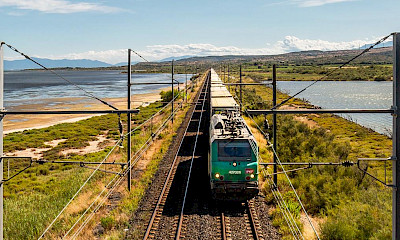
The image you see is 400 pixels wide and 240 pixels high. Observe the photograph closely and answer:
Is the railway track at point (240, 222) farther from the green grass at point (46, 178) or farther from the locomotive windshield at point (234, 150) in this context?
the green grass at point (46, 178)

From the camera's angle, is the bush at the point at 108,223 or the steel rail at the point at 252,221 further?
the bush at the point at 108,223

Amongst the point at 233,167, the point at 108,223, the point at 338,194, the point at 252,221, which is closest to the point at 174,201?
A: the point at 108,223

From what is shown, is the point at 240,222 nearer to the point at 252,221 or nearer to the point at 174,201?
the point at 252,221

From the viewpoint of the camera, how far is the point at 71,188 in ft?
67.1

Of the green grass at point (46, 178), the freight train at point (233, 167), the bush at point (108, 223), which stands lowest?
the green grass at point (46, 178)

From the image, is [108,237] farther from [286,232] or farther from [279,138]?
[279,138]

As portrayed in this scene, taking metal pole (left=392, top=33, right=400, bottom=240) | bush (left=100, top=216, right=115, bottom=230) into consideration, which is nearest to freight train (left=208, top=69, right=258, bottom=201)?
bush (left=100, top=216, right=115, bottom=230)

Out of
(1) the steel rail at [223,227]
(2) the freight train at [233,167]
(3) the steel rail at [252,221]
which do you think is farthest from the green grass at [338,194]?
(1) the steel rail at [223,227]

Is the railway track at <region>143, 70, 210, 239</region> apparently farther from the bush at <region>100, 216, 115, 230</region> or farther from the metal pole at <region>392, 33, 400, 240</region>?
the metal pole at <region>392, 33, 400, 240</region>

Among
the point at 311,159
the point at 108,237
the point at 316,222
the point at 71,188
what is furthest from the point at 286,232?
the point at 71,188

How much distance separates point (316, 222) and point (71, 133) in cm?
4224

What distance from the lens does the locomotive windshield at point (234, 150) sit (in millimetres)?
14961

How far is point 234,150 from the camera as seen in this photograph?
1509 centimetres

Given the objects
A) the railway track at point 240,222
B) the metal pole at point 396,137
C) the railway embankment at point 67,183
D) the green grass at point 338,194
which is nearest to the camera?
the metal pole at point 396,137
